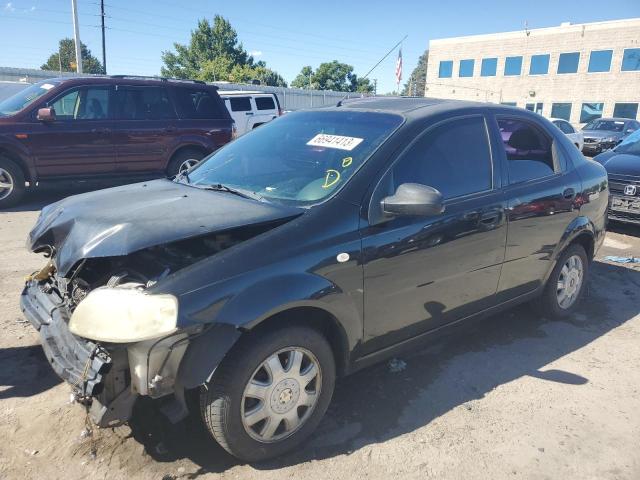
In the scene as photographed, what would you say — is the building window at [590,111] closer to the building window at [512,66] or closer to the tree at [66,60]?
the building window at [512,66]

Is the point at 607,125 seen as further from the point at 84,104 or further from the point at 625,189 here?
the point at 84,104

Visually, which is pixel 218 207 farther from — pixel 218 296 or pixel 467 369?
pixel 467 369

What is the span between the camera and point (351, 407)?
120 inches

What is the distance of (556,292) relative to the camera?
4289 millimetres

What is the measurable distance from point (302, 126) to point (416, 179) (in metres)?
0.97

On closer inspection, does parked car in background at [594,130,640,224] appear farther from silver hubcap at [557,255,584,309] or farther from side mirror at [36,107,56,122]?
side mirror at [36,107,56,122]

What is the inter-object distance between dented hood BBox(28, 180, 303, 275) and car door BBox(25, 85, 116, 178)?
5220 mm

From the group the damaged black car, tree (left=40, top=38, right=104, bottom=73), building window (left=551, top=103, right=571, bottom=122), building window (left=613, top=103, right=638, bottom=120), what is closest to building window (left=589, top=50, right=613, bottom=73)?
building window (left=613, top=103, right=638, bottom=120)

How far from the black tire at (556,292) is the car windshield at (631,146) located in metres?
4.87

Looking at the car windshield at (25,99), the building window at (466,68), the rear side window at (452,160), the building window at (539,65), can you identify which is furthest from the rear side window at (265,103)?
the building window at (466,68)

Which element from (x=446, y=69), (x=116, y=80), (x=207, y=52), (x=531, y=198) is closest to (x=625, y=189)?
(x=531, y=198)

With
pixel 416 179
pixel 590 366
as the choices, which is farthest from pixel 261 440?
pixel 590 366

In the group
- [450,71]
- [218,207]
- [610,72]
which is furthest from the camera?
[450,71]

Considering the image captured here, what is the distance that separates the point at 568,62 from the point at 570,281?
43291 millimetres
